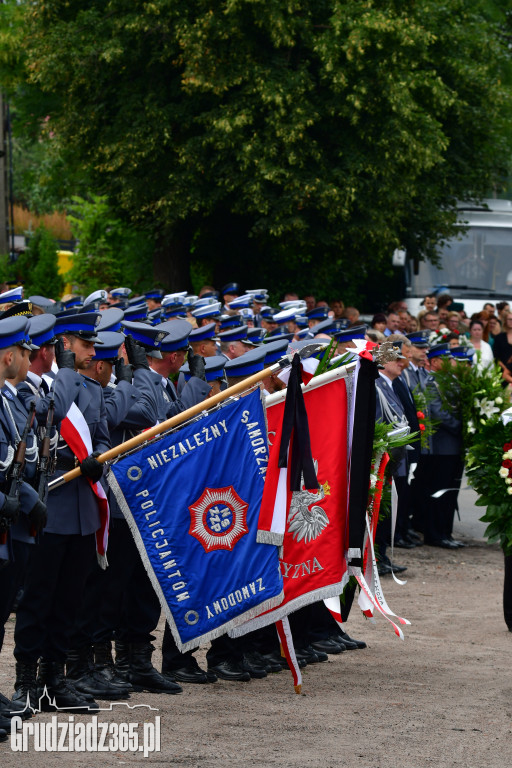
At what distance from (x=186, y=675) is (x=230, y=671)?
35 centimetres

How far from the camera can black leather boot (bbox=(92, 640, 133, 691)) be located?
24.8 ft

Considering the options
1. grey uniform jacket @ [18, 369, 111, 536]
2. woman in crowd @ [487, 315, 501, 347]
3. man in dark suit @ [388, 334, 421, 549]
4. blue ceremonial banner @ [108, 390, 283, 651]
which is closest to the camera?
grey uniform jacket @ [18, 369, 111, 536]

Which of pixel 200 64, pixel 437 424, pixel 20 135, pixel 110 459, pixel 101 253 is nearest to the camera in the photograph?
pixel 110 459

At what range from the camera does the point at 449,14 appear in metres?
24.0

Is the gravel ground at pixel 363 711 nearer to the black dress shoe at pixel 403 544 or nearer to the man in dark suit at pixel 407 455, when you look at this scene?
the man in dark suit at pixel 407 455

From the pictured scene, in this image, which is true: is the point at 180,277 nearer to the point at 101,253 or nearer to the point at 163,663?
the point at 101,253

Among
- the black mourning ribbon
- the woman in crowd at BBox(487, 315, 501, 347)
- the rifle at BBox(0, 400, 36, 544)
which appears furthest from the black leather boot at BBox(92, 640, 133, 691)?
the woman in crowd at BBox(487, 315, 501, 347)

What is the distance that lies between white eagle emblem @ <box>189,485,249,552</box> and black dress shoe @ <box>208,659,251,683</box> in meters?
1.05

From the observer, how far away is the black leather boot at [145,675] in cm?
754

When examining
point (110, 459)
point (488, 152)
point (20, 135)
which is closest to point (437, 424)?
point (110, 459)

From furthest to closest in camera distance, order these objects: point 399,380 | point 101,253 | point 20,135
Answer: point 101,253 → point 20,135 → point 399,380

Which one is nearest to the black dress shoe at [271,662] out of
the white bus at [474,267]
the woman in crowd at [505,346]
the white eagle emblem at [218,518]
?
the white eagle emblem at [218,518]

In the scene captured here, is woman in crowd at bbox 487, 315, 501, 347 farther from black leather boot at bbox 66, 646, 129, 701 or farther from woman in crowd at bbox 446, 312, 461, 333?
black leather boot at bbox 66, 646, 129, 701

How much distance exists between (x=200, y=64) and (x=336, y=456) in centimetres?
1448
